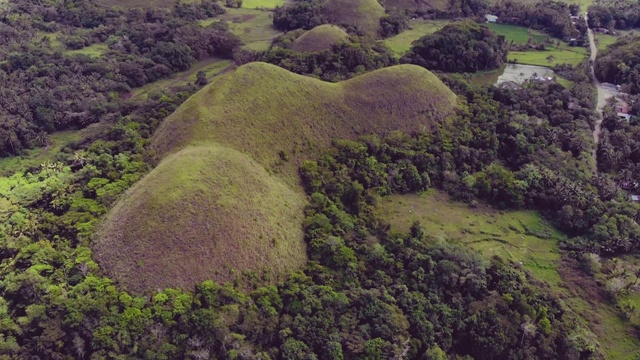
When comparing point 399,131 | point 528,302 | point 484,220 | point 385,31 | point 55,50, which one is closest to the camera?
point 528,302

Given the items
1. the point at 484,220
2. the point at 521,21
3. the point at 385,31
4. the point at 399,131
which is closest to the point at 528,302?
the point at 484,220

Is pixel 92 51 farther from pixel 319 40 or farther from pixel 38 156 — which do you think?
pixel 319 40

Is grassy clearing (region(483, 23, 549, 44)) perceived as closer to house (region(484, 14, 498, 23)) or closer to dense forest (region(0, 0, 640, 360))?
house (region(484, 14, 498, 23))

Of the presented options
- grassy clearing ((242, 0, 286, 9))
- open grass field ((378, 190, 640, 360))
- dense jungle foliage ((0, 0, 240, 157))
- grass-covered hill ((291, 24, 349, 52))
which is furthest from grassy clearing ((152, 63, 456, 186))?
grassy clearing ((242, 0, 286, 9))

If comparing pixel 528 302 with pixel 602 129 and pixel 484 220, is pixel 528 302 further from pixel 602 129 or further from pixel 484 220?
pixel 602 129

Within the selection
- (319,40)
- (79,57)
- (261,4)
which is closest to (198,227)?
(319,40)

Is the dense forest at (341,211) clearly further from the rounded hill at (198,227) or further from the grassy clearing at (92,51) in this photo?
the rounded hill at (198,227)

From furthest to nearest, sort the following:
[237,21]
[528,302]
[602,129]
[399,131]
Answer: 1. [237,21]
2. [602,129]
3. [399,131]
4. [528,302]
